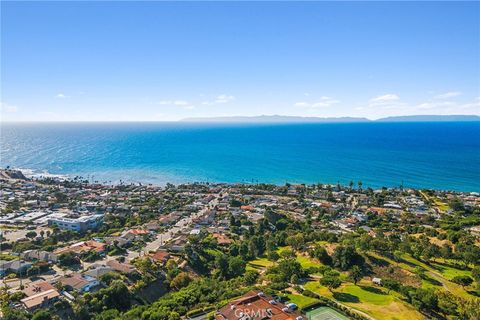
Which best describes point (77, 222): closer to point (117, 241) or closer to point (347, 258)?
point (117, 241)

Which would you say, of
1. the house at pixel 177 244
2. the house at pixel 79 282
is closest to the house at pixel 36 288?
the house at pixel 79 282

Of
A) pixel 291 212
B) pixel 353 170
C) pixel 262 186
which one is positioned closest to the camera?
pixel 291 212

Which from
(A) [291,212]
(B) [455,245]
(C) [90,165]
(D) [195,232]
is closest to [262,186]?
(A) [291,212]

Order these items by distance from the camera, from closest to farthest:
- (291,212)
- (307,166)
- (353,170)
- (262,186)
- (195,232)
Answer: (195,232) < (291,212) < (262,186) < (353,170) < (307,166)

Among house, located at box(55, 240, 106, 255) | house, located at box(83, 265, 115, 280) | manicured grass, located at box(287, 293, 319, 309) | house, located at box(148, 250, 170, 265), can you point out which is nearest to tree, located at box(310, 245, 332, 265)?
manicured grass, located at box(287, 293, 319, 309)

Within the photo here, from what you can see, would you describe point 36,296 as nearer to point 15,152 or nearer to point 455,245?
point 455,245

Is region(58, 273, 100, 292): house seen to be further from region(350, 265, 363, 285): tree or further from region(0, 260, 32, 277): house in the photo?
region(350, 265, 363, 285): tree

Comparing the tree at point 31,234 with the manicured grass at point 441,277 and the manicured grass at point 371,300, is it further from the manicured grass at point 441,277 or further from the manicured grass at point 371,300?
the manicured grass at point 441,277

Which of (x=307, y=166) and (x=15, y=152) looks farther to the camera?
(x=15, y=152)
